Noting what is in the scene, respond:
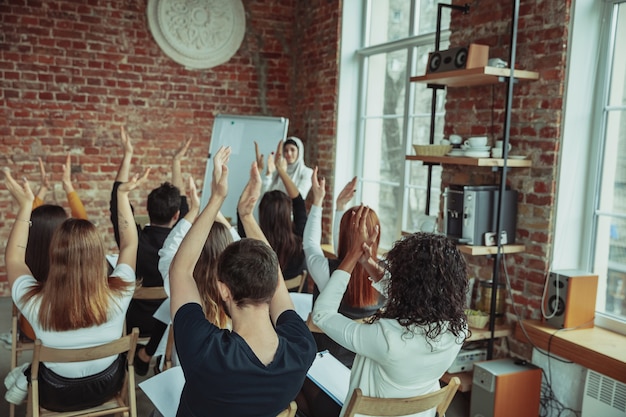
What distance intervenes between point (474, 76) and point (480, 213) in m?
0.82

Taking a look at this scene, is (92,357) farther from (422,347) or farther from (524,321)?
(524,321)

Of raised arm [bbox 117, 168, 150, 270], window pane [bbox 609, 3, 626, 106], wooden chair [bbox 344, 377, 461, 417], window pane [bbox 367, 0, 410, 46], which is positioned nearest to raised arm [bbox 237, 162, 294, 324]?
wooden chair [bbox 344, 377, 461, 417]

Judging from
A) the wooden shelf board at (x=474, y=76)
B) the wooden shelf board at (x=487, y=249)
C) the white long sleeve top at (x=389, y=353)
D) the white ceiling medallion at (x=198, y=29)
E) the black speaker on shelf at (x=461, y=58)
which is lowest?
the white long sleeve top at (x=389, y=353)

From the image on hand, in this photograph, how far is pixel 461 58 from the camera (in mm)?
3629

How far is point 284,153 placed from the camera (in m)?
5.61

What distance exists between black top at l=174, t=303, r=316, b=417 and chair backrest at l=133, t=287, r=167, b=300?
153 centimetres

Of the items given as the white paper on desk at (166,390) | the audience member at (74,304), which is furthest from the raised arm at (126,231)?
the white paper on desk at (166,390)

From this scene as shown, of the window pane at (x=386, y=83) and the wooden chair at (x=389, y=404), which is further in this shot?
the window pane at (x=386, y=83)

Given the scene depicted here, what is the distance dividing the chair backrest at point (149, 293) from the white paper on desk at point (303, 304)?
74cm

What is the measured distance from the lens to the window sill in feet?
9.73

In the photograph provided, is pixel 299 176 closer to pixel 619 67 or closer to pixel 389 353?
pixel 619 67

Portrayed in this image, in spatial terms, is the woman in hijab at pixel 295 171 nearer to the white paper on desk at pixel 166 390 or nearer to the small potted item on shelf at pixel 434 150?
the small potted item on shelf at pixel 434 150

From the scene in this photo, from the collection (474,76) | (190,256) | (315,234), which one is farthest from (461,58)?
(190,256)

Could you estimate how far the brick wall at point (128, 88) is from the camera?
213 inches
